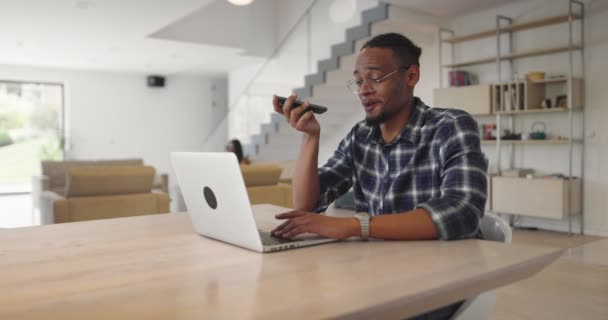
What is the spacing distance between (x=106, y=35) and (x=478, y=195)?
22.5 feet

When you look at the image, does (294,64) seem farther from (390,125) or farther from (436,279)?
(436,279)

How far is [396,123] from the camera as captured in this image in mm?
1525

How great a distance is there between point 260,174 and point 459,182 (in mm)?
3404

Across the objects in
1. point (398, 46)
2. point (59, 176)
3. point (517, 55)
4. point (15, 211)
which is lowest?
point (15, 211)

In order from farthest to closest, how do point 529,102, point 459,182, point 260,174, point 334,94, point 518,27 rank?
1. point 334,94
2. point 518,27
3. point 529,102
4. point 260,174
5. point 459,182

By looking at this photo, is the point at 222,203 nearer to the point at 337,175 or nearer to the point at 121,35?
the point at 337,175

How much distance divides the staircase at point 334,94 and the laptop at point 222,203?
4764 mm

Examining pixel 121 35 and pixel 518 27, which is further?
pixel 121 35

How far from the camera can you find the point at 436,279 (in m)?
0.86

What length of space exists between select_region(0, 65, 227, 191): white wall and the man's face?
28.4ft

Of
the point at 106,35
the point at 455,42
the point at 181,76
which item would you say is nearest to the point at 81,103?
the point at 181,76

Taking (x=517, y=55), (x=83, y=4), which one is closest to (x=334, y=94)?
(x=517, y=55)

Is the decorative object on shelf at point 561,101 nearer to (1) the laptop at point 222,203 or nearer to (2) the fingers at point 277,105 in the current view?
(2) the fingers at point 277,105

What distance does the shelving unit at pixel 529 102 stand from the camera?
16.8 ft
